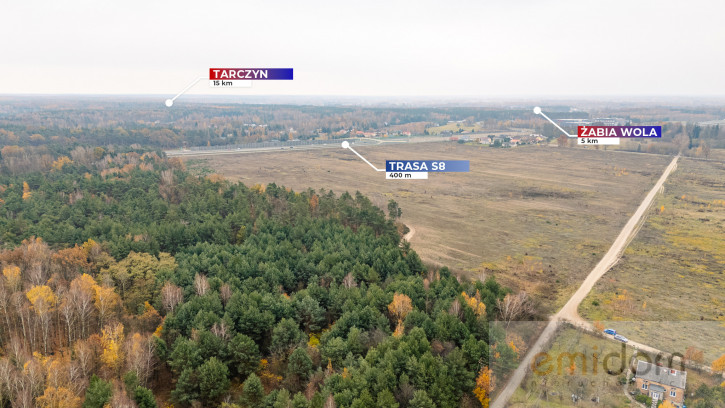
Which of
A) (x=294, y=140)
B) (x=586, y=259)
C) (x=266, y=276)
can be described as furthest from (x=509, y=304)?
(x=294, y=140)

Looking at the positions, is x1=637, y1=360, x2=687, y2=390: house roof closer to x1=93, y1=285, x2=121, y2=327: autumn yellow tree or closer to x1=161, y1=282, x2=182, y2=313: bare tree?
x1=161, y1=282, x2=182, y2=313: bare tree

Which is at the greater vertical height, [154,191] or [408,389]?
[154,191]

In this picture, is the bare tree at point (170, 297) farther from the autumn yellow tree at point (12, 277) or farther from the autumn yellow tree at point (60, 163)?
the autumn yellow tree at point (60, 163)

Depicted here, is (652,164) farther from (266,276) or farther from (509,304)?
(266,276)

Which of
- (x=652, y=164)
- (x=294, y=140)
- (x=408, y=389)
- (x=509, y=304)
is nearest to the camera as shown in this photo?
(x=408, y=389)

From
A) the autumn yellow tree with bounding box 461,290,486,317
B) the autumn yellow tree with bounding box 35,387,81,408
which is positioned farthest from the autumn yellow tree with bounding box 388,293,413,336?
the autumn yellow tree with bounding box 35,387,81,408

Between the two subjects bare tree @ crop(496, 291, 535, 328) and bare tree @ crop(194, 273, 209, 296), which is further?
bare tree @ crop(496, 291, 535, 328)

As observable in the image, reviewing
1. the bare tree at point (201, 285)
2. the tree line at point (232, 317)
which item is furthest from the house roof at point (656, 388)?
the bare tree at point (201, 285)
